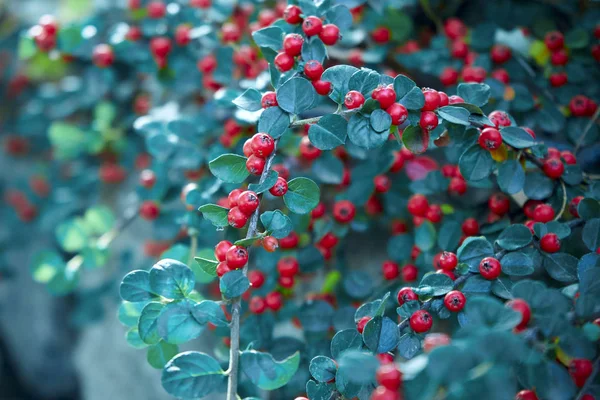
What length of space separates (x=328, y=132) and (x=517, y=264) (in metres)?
0.42

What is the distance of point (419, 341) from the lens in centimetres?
94

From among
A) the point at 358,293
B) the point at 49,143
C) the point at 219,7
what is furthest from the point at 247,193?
the point at 49,143

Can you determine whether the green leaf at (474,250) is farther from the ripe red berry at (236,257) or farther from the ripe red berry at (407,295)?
the ripe red berry at (236,257)

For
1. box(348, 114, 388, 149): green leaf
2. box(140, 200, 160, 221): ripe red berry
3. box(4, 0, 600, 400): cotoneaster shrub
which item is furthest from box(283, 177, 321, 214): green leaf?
box(140, 200, 160, 221): ripe red berry

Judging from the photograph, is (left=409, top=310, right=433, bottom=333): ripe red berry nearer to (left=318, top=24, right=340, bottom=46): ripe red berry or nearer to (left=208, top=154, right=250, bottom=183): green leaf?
(left=208, top=154, right=250, bottom=183): green leaf

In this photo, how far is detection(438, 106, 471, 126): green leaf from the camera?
0.96 m

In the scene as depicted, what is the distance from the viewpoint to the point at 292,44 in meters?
1.07

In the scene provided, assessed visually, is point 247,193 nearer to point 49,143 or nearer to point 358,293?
point 358,293

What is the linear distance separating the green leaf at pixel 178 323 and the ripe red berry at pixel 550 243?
652mm

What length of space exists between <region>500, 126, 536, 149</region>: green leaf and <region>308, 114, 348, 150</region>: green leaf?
1.01 ft

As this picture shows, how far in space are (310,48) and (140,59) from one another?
0.71 meters

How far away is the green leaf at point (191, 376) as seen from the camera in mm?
882

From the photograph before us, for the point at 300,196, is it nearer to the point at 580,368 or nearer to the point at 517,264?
the point at 517,264

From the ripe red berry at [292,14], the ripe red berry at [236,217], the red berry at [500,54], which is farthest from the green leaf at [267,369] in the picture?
the red berry at [500,54]
